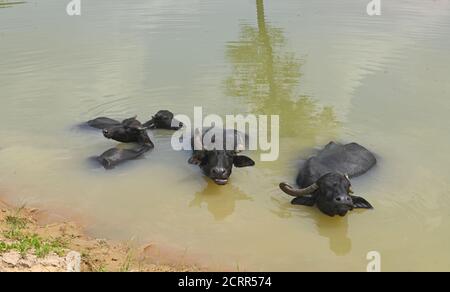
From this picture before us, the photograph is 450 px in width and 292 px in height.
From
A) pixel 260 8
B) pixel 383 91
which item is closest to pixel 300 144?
pixel 383 91

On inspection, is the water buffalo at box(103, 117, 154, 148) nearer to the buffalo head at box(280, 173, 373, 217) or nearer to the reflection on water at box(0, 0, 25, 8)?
the buffalo head at box(280, 173, 373, 217)

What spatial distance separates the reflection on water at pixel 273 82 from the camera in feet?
29.2

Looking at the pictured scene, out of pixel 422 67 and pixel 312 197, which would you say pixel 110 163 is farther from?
pixel 422 67

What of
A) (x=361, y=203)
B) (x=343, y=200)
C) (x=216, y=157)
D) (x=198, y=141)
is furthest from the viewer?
(x=198, y=141)

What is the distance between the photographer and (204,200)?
263 inches

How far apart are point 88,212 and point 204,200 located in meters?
1.40

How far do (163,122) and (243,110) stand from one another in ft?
5.34

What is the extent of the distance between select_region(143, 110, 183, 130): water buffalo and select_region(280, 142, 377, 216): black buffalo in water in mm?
2453

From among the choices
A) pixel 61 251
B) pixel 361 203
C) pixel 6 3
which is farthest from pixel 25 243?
pixel 6 3

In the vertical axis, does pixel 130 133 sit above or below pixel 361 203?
above

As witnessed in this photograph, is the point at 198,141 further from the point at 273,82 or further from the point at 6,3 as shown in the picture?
the point at 6,3

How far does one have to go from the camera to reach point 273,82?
11.2m

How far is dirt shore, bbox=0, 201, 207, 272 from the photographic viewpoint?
15.3ft

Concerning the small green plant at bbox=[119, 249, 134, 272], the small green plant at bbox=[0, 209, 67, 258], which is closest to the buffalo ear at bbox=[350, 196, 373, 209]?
the small green plant at bbox=[119, 249, 134, 272]
